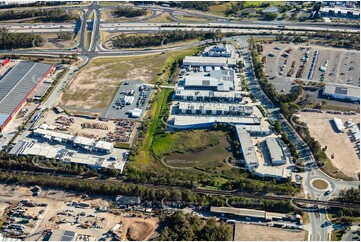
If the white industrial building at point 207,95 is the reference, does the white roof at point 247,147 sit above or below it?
below

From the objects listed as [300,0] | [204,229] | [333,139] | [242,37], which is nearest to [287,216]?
[204,229]

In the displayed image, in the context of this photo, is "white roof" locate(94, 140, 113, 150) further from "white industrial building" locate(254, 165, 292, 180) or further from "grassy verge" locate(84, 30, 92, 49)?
"grassy verge" locate(84, 30, 92, 49)

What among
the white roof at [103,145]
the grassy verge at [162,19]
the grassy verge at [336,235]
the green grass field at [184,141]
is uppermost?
the grassy verge at [162,19]

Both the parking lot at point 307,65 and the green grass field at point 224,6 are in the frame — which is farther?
the green grass field at point 224,6

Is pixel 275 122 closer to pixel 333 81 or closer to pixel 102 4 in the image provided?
pixel 333 81

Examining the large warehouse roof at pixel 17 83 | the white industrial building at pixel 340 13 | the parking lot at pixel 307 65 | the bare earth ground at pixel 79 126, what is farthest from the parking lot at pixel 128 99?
the white industrial building at pixel 340 13

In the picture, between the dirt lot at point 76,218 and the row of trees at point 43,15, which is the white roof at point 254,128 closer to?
the dirt lot at point 76,218
